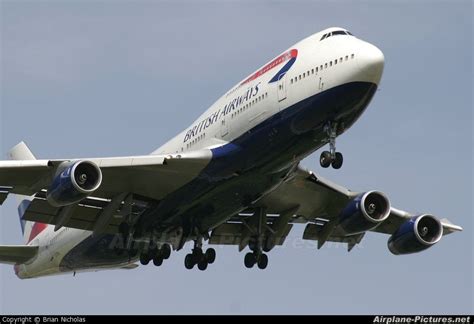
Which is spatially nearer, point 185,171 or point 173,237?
point 185,171

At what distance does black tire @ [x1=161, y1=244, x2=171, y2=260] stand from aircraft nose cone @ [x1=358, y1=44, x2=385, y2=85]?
46.1 feet

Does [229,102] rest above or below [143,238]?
above

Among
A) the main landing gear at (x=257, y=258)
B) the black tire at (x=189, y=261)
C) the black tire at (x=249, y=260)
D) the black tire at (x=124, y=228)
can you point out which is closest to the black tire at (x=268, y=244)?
the main landing gear at (x=257, y=258)

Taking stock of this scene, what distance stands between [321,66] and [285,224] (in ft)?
37.7

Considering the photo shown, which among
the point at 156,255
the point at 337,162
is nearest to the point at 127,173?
the point at 156,255

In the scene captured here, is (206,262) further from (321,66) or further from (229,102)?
(321,66)

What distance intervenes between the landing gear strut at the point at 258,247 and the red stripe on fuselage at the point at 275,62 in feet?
25.7

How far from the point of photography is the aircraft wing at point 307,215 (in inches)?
1822

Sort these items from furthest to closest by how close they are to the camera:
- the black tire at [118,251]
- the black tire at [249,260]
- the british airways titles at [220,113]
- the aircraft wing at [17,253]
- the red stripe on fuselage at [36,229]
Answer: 1. the red stripe on fuselage at [36,229]
2. the aircraft wing at [17,253]
3. the black tire at [249,260]
4. the black tire at [118,251]
5. the british airways titles at [220,113]

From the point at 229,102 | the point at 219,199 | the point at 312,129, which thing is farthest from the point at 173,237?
the point at 312,129

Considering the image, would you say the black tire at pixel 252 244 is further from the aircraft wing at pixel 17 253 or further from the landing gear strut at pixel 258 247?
the aircraft wing at pixel 17 253

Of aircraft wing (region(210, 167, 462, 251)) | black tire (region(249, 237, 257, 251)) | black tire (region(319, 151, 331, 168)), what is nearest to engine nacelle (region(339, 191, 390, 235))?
aircraft wing (region(210, 167, 462, 251))

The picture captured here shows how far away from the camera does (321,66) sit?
125 ft

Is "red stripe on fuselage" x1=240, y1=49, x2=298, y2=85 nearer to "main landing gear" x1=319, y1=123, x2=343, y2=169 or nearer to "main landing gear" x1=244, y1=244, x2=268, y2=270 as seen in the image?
"main landing gear" x1=319, y1=123, x2=343, y2=169
